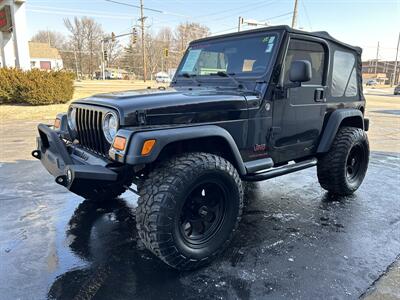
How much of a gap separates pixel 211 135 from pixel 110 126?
864 millimetres

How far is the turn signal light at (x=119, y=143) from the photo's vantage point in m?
2.53

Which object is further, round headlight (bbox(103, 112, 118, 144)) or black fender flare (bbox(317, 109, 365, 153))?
black fender flare (bbox(317, 109, 365, 153))

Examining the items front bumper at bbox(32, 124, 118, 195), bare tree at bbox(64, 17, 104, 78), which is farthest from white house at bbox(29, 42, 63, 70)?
front bumper at bbox(32, 124, 118, 195)

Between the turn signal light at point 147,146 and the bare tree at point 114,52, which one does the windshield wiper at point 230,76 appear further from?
the bare tree at point 114,52

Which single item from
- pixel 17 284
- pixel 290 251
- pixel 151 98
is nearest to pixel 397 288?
pixel 290 251

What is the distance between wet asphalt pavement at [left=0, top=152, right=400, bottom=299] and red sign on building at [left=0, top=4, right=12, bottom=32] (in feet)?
53.3

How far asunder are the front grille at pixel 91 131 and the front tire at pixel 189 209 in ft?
1.75

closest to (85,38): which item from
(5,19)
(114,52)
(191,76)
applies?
(114,52)

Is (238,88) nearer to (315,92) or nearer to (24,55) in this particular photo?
(315,92)

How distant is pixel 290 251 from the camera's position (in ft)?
10.3

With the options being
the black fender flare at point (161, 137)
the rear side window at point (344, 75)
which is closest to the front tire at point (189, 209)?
the black fender flare at point (161, 137)

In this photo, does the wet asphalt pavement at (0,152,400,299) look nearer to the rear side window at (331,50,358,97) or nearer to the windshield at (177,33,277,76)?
the rear side window at (331,50,358,97)

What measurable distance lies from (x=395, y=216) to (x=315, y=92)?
1764mm

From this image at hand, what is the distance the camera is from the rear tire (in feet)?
14.2
